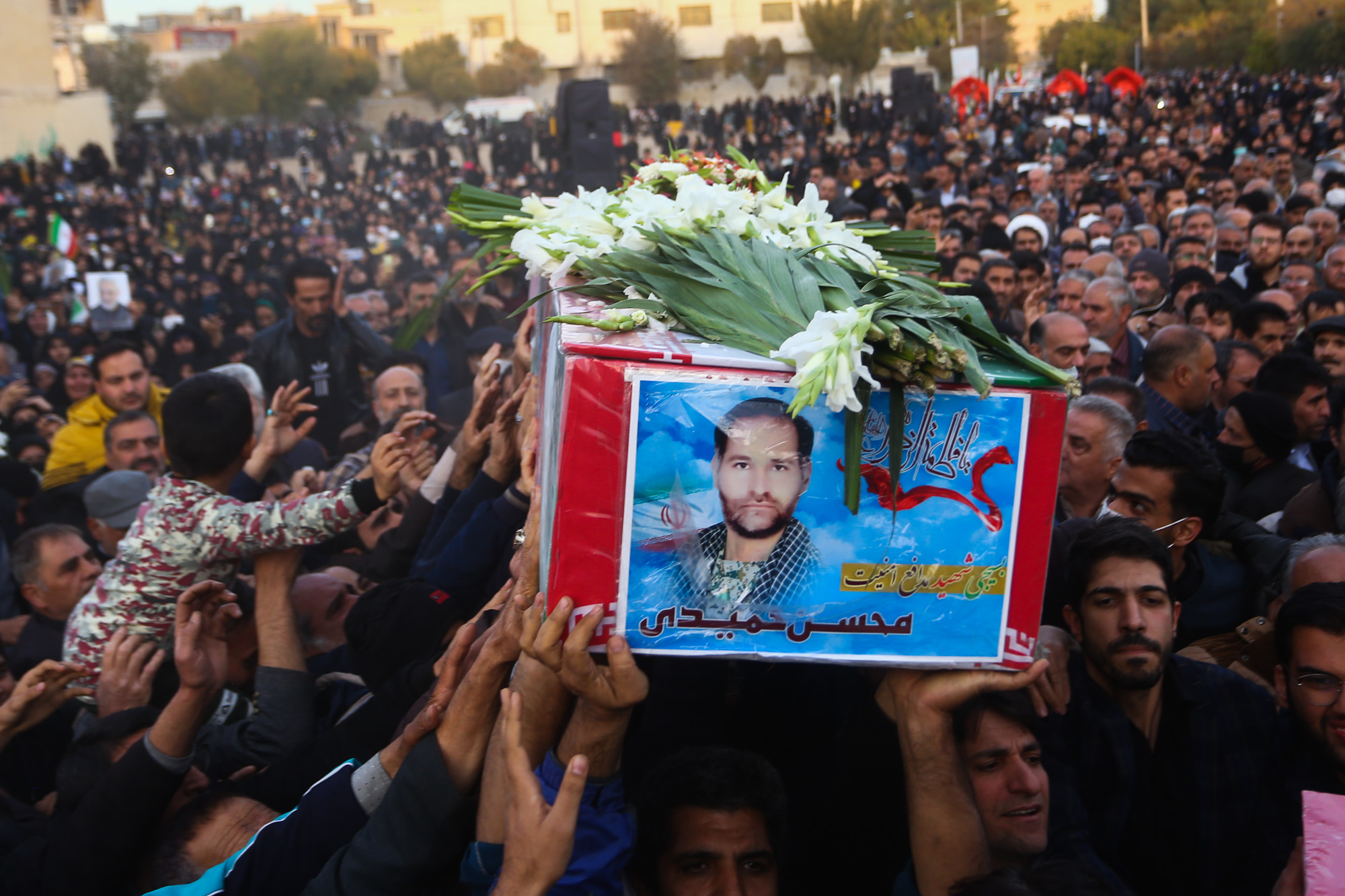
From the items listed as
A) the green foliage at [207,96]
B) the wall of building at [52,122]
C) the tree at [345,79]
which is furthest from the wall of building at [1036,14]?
the wall of building at [52,122]

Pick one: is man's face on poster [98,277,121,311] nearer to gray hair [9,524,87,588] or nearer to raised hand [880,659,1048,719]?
gray hair [9,524,87,588]

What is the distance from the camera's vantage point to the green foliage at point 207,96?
47188 mm

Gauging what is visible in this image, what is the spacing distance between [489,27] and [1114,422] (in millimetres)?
63560

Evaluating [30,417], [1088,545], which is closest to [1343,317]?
[1088,545]

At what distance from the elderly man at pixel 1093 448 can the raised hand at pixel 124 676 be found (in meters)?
3.12

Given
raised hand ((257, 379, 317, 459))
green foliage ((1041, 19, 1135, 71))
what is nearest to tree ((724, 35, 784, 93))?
green foliage ((1041, 19, 1135, 71))

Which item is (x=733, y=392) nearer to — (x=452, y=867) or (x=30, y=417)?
(x=452, y=867)

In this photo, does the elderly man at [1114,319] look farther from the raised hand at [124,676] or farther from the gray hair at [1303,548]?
the raised hand at [124,676]

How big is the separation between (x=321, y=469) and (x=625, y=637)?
466cm

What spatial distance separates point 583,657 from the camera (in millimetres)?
1831

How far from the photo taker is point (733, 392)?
69.9 inches

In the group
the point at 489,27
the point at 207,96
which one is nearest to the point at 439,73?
the point at 489,27

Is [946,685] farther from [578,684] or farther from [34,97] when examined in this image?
[34,97]

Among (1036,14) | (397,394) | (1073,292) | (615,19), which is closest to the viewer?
(397,394)
